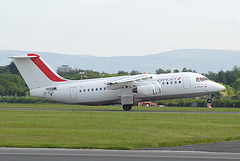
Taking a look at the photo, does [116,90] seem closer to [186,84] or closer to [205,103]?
[186,84]

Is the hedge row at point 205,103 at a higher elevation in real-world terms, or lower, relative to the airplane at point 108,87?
lower

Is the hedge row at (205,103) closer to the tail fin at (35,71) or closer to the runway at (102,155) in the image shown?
the tail fin at (35,71)

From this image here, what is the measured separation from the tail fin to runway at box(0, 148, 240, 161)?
3099 centimetres

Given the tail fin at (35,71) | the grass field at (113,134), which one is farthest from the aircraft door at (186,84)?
the grass field at (113,134)

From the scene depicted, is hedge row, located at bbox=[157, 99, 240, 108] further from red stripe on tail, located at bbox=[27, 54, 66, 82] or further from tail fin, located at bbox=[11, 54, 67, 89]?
tail fin, located at bbox=[11, 54, 67, 89]

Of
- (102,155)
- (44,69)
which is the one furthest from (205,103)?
(102,155)

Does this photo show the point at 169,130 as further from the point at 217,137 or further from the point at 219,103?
the point at 219,103

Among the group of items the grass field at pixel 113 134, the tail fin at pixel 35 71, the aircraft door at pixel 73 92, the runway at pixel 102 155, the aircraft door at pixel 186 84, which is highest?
the tail fin at pixel 35 71

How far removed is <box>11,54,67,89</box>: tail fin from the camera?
50.4m

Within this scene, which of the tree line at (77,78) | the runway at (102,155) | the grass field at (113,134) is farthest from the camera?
the tree line at (77,78)

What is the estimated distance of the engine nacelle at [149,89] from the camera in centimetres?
4891

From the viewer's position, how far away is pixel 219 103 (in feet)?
234

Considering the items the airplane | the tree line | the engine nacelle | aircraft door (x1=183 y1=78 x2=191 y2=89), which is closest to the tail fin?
the airplane

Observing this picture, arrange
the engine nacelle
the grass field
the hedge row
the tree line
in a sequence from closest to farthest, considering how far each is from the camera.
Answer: the grass field < the engine nacelle < the hedge row < the tree line
